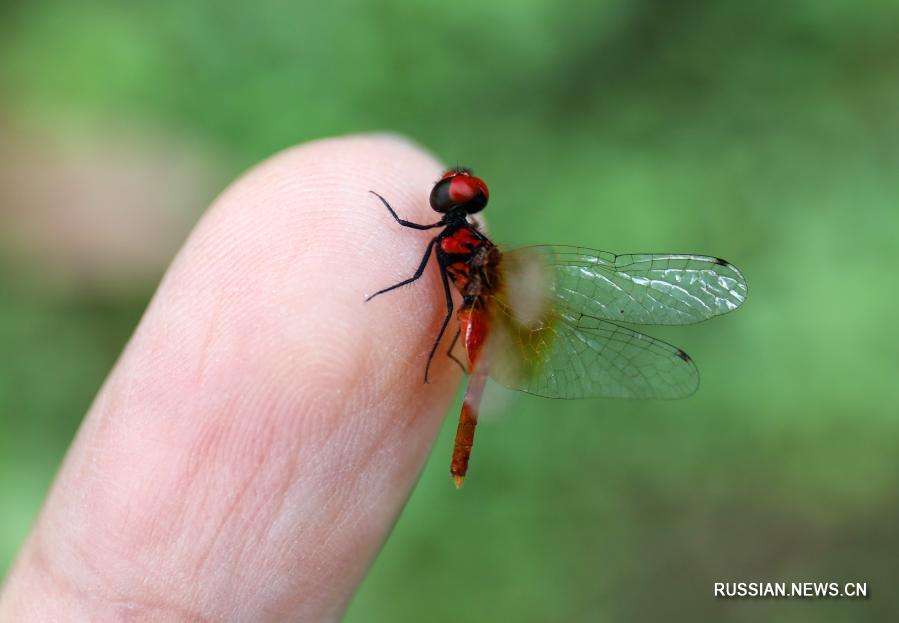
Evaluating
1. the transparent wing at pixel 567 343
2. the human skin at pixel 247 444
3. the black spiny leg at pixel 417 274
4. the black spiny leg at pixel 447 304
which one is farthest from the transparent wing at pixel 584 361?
the human skin at pixel 247 444

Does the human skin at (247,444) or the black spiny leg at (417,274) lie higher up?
the black spiny leg at (417,274)

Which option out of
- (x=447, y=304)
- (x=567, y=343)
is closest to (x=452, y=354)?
(x=447, y=304)

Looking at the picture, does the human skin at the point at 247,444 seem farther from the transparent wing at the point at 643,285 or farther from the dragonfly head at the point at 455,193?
the transparent wing at the point at 643,285

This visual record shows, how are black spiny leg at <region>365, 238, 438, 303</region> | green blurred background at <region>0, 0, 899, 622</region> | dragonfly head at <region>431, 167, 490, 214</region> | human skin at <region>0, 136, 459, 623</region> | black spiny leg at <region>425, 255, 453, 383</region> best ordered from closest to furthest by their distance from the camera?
1. human skin at <region>0, 136, 459, 623</region>
2. black spiny leg at <region>365, 238, 438, 303</region>
3. black spiny leg at <region>425, 255, 453, 383</region>
4. dragonfly head at <region>431, 167, 490, 214</region>
5. green blurred background at <region>0, 0, 899, 622</region>

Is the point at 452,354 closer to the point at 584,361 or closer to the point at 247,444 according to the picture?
the point at 584,361

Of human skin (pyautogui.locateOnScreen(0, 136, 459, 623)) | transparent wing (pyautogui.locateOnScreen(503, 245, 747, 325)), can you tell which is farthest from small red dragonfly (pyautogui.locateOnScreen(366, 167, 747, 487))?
human skin (pyautogui.locateOnScreen(0, 136, 459, 623))

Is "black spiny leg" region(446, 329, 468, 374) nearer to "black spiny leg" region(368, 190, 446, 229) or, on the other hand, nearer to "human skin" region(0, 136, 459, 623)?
"human skin" region(0, 136, 459, 623)
